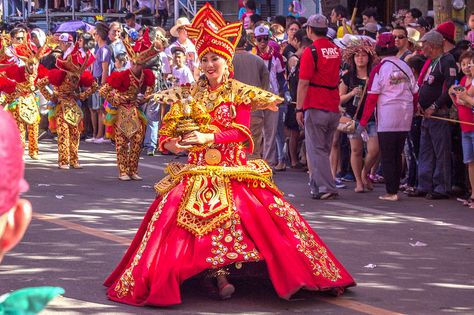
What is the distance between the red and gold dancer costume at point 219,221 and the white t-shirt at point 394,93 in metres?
4.97

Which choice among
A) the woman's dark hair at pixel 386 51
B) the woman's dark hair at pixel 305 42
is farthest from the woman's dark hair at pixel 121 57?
the woman's dark hair at pixel 386 51

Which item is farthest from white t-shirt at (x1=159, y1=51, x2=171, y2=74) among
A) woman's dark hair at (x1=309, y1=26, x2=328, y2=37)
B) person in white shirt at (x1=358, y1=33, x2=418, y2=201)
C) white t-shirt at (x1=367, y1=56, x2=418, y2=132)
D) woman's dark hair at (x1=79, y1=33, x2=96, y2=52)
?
white t-shirt at (x1=367, y1=56, x2=418, y2=132)

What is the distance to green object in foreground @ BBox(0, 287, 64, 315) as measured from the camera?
5.66 ft

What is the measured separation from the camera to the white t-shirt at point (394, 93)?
38.9 ft

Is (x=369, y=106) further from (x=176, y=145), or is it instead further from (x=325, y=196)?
(x=176, y=145)

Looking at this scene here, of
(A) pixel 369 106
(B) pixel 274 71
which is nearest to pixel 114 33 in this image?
(B) pixel 274 71

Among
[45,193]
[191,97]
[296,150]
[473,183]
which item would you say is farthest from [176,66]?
[191,97]

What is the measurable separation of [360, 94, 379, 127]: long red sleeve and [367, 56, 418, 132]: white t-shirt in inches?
2.3

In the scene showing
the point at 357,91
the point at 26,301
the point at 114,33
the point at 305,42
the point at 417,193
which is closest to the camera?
Result: the point at 26,301

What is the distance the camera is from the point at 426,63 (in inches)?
480

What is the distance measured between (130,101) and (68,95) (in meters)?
1.83

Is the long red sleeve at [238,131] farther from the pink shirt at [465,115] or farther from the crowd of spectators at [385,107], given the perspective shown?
the pink shirt at [465,115]

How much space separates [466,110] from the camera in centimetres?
1144

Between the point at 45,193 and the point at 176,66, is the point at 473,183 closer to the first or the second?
the point at 45,193
